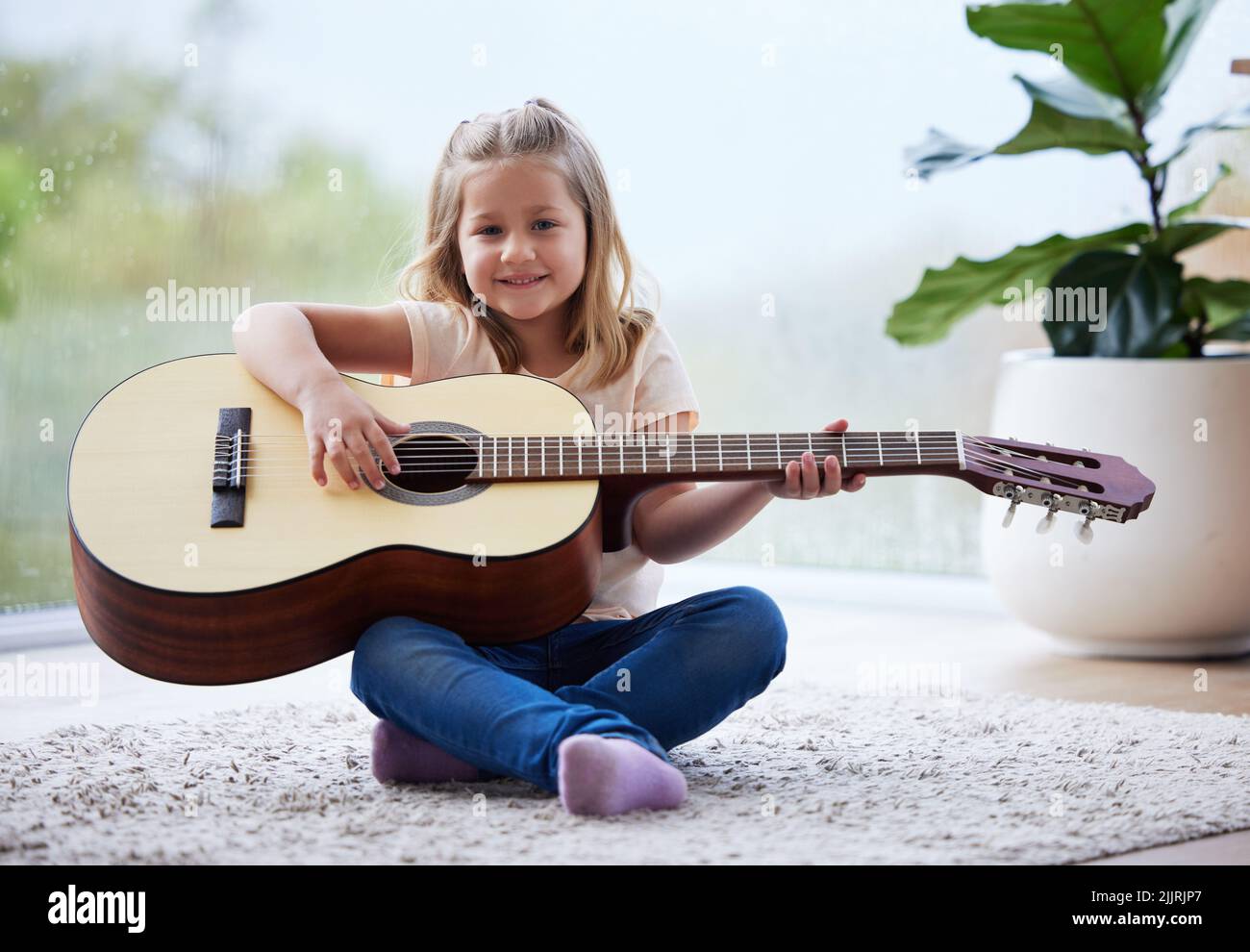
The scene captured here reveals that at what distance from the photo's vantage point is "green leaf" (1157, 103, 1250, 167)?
2.03m

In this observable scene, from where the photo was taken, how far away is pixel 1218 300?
7.04 feet

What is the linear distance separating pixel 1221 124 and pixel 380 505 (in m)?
1.52

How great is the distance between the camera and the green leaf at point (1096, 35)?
2.05 meters

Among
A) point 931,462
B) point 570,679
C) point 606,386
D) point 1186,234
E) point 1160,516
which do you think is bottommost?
point 570,679

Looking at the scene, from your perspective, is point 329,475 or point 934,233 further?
point 934,233

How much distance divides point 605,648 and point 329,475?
1.21ft

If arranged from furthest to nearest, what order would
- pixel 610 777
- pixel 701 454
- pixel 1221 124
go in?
pixel 1221 124
pixel 701 454
pixel 610 777

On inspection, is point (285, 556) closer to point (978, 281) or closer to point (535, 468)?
point (535, 468)

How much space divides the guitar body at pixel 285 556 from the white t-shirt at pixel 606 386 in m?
0.22

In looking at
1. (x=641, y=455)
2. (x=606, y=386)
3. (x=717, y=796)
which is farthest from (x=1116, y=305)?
(x=717, y=796)

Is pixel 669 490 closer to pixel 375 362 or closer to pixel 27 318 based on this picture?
pixel 375 362

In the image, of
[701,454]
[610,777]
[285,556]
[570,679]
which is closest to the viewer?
[610,777]

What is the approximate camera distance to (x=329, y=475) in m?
1.33
